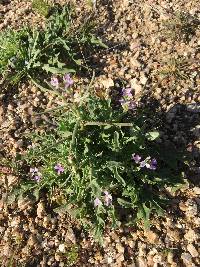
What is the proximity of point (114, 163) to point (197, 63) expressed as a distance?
5.54 ft

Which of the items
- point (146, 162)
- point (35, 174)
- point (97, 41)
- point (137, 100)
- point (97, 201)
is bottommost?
point (97, 201)

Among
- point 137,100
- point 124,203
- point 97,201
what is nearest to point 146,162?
point 124,203

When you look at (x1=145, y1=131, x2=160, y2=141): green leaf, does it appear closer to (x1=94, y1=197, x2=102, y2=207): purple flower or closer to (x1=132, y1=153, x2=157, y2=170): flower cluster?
(x1=132, y1=153, x2=157, y2=170): flower cluster

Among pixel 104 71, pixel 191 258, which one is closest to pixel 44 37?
pixel 104 71

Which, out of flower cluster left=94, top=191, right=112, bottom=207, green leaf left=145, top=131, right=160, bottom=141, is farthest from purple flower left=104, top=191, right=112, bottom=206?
green leaf left=145, top=131, right=160, bottom=141

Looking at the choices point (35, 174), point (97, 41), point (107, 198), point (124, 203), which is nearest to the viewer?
point (107, 198)

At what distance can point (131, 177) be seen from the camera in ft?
12.5

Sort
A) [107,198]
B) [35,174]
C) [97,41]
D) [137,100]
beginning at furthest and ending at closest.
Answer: [97,41]
[137,100]
[35,174]
[107,198]

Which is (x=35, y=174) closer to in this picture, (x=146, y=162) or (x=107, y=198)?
(x=107, y=198)

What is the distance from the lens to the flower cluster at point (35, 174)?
403 centimetres

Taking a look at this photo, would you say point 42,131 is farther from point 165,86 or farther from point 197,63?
point 197,63

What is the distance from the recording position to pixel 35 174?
4.19m

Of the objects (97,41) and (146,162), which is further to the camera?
(97,41)

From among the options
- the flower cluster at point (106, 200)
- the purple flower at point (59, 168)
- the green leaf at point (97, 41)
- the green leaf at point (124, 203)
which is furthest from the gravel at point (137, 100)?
the purple flower at point (59, 168)
